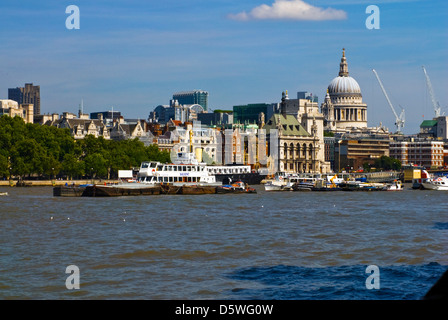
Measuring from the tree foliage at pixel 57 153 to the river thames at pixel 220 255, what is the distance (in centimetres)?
7013

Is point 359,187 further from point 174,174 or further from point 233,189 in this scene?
point 174,174

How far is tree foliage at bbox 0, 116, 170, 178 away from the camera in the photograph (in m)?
120

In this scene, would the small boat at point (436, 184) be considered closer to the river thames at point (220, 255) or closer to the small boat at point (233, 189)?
the small boat at point (233, 189)

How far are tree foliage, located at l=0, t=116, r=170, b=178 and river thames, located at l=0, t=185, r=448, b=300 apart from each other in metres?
70.1

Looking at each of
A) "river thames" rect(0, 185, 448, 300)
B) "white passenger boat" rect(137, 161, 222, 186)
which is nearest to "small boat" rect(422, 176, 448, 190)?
"white passenger boat" rect(137, 161, 222, 186)

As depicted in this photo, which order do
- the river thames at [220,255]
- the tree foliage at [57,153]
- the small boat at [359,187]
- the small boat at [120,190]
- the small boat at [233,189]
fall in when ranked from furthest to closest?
the tree foliage at [57,153], the small boat at [359,187], the small boat at [233,189], the small boat at [120,190], the river thames at [220,255]

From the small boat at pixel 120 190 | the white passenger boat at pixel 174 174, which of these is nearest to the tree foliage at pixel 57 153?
the white passenger boat at pixel 174 174

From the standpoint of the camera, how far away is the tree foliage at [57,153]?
120 metres

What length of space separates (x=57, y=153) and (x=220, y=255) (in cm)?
10255

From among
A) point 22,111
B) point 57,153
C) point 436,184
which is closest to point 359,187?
point 436,184

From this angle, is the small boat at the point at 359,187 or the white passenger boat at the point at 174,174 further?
the small boat at the point at 359,187
